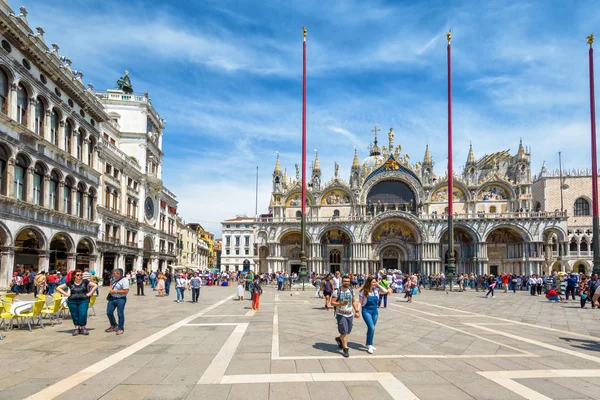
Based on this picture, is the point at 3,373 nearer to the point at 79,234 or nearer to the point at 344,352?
the point at 344,352

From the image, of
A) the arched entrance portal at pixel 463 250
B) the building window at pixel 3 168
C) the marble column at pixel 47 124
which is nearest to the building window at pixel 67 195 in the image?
the marble column at pixel 47 124

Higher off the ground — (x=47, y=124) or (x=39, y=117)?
(x=39, y=117)

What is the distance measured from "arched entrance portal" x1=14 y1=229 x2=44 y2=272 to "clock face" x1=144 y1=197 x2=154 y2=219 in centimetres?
2113

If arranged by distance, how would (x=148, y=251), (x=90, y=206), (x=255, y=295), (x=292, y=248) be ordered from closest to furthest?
1. (x=255, y=295)
2. (x=90, y=206)
3. (x=148, y=251)
4. (x=292, y=248)

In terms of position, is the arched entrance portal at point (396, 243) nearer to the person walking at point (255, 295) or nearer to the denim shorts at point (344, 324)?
the person walking at point (255, 295)

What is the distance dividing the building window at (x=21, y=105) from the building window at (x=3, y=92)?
3.37 ft

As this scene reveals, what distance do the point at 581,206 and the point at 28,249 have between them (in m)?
60.7

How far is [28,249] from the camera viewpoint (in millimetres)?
26422

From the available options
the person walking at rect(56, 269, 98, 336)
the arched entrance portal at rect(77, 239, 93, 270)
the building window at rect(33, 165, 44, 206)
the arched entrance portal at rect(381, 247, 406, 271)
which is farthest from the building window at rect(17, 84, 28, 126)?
the arched entrance portal at rect(381, 247, 406, 271)

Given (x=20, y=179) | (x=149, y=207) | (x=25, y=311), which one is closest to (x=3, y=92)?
(x=20, y=179)

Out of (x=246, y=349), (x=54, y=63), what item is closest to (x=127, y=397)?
(x=246, y=349)

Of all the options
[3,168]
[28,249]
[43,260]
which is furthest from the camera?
[43,260]

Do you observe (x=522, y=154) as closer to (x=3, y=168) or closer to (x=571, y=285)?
Result: (x=571, y=285)

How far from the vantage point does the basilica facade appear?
168 ft
